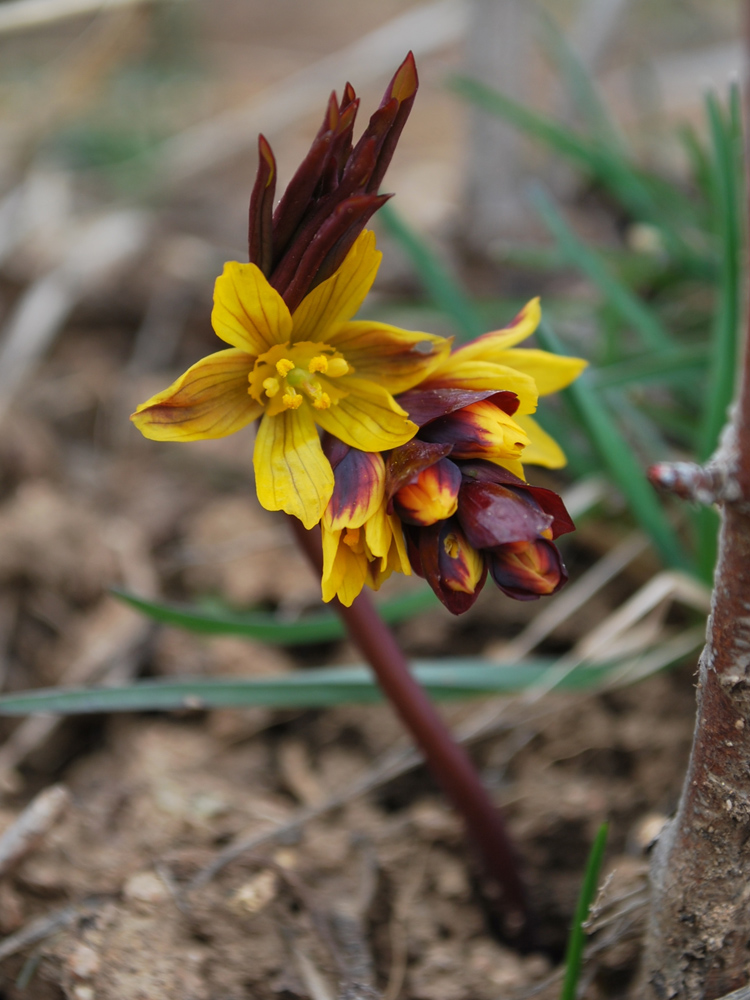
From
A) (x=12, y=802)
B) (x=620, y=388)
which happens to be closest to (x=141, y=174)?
(x=620, y=388)

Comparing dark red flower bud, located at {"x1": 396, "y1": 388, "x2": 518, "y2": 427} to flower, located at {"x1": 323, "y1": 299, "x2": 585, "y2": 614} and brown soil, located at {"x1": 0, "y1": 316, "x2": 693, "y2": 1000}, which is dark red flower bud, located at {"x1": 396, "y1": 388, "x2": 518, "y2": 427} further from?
brown soil, located at {"x1": 0, "y1": 316, "x2": 693, "y2": 1000}

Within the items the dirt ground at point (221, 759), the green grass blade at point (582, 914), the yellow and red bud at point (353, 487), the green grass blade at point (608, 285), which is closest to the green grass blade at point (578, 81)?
the dirt ground at point (221, 759)

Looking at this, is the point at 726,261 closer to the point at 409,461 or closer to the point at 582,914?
the point at 409,461

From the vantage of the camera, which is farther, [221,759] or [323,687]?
[221,759]

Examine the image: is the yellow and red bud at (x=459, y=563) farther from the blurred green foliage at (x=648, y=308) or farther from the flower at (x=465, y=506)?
the blurred green foliage at (x=648, y=308)

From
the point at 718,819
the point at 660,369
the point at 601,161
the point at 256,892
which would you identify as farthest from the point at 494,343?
the point at 601,161

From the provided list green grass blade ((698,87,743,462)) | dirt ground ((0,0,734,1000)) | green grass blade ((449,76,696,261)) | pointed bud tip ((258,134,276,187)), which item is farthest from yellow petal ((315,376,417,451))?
green grass blade ((449,76,696,261))

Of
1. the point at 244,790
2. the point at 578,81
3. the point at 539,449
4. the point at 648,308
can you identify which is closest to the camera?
the point at 539,449
